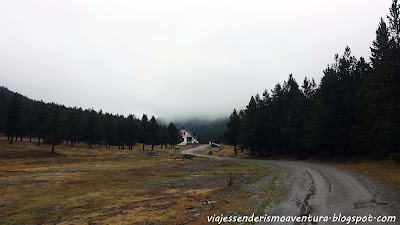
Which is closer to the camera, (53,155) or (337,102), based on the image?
(337,102)

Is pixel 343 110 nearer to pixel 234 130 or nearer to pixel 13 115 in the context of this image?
pixel 234 130

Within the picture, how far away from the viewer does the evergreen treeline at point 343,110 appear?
22750mm

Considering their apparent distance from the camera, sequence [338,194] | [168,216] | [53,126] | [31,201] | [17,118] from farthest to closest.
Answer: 1. [17,118]
2. [53,126]
3. [31,201]
4. [338,194]
5. [168,216]

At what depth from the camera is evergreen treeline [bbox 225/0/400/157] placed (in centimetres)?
2275

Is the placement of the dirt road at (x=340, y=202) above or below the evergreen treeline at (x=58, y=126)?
below

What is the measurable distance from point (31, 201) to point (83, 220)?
27.3 ft

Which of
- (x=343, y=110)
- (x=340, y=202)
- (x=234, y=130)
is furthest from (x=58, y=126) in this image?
(x=340, y=202)

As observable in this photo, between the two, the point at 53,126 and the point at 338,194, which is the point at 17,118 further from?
the point at 338,194

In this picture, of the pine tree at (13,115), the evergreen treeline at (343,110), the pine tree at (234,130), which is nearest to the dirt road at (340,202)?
the evergreen treeline at (343,110)

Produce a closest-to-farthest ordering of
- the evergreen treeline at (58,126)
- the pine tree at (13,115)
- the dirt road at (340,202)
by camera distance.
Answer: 1. the dirt road at (340,202)
2. the evergreen treeline at (58,126)
3. the pine tree at (13,115)

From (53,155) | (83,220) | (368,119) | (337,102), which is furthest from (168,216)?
(53,155)

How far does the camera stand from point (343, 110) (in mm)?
36562

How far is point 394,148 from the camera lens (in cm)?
3039

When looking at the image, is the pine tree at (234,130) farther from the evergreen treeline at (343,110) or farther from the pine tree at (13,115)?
the pine tree at (13,115)
